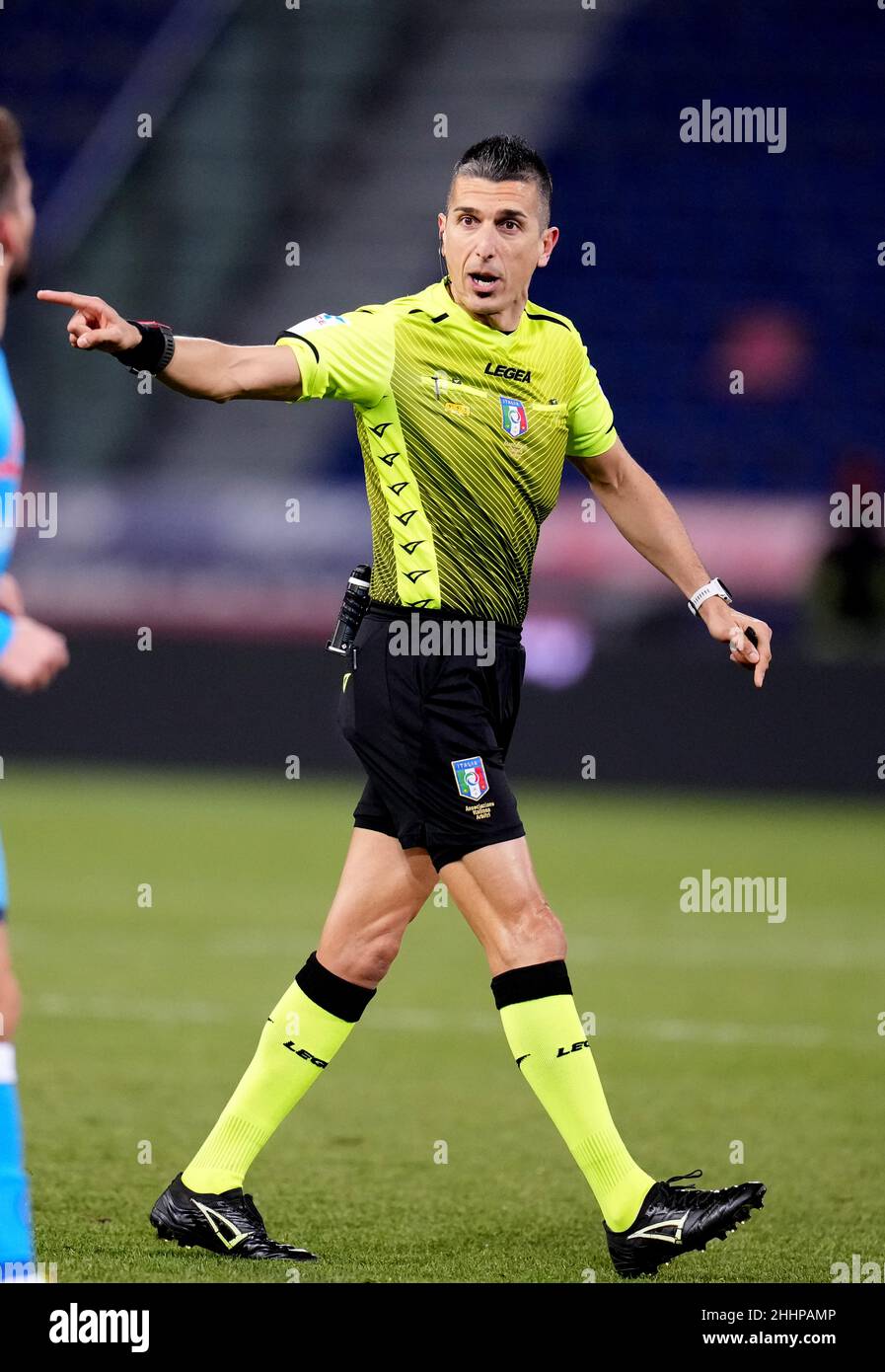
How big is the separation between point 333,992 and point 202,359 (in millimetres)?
1578

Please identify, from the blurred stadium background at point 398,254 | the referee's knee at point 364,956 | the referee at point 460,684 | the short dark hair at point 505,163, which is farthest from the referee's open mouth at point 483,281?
the blurred stadium background at point 398,254

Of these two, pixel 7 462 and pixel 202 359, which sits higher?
pixel 202 359

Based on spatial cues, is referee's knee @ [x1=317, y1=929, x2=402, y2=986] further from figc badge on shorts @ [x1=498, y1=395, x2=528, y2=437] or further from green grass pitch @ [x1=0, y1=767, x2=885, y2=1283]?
figc badge on shorts @ [x1=498, y1=395, x2=528, y2=437]

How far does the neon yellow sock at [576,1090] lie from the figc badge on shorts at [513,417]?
1.21 metres

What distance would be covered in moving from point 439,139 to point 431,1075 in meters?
17.2

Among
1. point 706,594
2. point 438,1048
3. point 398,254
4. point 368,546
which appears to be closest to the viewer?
point 706,594

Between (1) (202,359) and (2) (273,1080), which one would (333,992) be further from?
(1) (202,359)

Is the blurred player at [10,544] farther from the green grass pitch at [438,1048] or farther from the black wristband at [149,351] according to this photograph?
the green grass pitch at [438,1048]

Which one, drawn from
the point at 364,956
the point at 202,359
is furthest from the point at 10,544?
the point at 364,956

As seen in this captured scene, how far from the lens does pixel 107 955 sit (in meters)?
9.23

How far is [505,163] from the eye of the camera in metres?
4.69

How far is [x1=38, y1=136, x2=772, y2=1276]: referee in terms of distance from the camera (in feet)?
15.1

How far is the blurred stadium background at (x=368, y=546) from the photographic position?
8484mm
